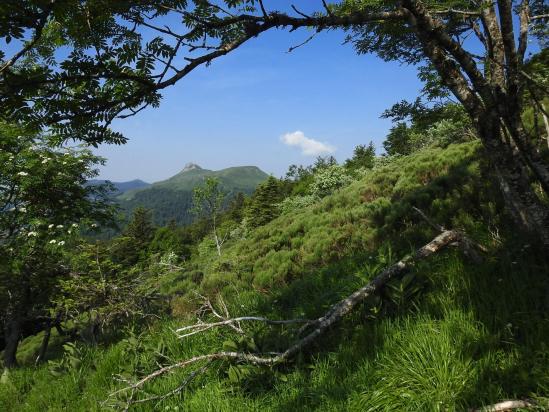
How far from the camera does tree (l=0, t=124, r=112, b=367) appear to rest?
8.02 m

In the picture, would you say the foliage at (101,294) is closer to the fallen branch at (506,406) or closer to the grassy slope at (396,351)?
the grassy slope at (396,351)

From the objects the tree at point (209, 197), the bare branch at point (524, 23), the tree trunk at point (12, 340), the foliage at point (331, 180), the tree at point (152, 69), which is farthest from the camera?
the foliage at point (331, 180)

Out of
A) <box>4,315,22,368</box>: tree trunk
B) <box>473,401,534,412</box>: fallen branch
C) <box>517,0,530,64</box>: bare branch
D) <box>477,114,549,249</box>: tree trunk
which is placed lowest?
<box>4,315,22,368</box>: tree trunk

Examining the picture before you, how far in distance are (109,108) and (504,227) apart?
5241mm

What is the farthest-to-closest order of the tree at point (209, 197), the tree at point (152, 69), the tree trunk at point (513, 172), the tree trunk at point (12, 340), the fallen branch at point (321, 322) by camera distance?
1. the tree at point (209, 197)
2. the tree trunk at point (12, 340)
3. the fallen branch at point (321, 322)
4. the tree trunk at point (513, 172)
5. the tree at point (152, 69)

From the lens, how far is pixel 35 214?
8688 millimetres

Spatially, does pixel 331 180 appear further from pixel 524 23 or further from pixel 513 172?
pixel 513 172

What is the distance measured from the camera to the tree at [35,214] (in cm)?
802

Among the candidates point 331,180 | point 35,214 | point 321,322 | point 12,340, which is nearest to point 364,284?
point 321,322

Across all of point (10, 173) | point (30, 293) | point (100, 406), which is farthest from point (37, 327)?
point (100, 406)

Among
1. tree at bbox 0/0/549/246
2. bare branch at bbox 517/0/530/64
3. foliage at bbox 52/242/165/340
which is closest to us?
tree at bbox 0/0/549/246

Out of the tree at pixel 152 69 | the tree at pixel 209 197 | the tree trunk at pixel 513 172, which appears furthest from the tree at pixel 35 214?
the tree at pixel 209 197

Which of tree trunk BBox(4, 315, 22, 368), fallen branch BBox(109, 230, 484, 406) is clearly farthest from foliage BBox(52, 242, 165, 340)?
fallen branch BBox(109, 230, 484, 406)

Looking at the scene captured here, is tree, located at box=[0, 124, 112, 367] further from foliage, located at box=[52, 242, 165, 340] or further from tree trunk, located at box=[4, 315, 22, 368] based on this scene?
foliage, located at box=[52, 242, 165, 340]
